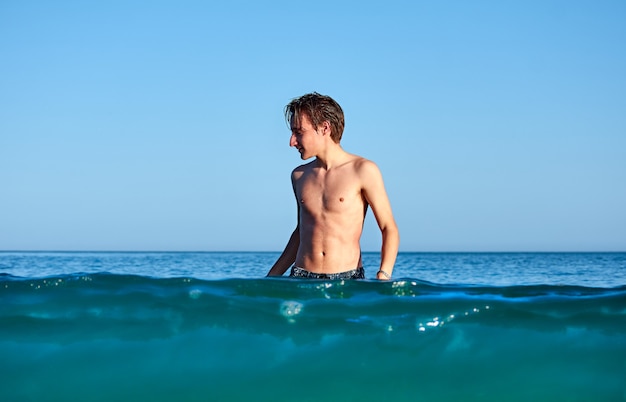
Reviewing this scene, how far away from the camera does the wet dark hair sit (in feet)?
17.6

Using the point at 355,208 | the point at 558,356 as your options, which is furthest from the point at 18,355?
the point at 558,356

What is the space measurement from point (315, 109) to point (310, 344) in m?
2.05

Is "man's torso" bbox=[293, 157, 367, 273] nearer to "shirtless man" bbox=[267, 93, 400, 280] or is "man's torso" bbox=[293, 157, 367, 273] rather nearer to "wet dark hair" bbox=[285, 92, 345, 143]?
"shirtless man" bbox=[267, 93, 400, 280]

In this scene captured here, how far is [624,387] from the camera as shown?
12.0 ft

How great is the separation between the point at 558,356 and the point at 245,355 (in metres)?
1.67

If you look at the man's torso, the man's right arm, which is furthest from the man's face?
the man's right arm

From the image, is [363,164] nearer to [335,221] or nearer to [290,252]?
[335,221]

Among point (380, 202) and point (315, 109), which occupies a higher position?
point (315, 109)

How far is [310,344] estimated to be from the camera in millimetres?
3916

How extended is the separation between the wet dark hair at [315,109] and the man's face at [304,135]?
0.02 meters

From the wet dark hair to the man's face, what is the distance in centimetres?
2

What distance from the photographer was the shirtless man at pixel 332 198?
209 inches

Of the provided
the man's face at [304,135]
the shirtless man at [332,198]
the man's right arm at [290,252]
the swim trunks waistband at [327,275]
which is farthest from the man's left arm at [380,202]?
the man's right arm at [290,252]

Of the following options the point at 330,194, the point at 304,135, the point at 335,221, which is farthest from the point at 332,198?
the point at 304,135
